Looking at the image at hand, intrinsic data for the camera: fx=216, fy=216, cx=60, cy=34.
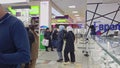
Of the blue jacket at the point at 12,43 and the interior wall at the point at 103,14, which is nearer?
the blue jacket at the point at 12,43

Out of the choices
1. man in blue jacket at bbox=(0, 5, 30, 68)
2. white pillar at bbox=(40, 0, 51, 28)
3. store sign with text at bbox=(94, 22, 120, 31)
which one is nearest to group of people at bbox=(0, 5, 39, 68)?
man in blue jacket at bbox=(0, 5, 30, 68)

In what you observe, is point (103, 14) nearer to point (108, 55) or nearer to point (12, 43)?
point (108, 55)

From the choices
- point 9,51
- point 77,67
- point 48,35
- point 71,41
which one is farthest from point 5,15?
point 48,35

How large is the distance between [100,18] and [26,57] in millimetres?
11654

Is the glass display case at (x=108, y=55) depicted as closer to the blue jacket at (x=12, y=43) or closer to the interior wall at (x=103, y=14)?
the blue jacket at (x=12, y=43)

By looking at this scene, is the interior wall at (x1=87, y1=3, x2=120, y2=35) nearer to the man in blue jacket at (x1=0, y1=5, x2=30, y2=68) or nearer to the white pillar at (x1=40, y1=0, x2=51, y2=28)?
the white pillar at (x1=40, y1=0, x2=51, y2=28)

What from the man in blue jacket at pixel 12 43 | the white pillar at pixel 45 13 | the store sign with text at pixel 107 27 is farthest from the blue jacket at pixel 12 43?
the store sign with text at pixel 107 27

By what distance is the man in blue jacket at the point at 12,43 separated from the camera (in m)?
1.69

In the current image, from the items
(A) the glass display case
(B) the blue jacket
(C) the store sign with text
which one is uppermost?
(B) the blue jacket

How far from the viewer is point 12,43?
178cm

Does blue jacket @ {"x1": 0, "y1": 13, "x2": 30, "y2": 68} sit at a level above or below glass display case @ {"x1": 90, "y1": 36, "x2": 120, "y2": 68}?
above

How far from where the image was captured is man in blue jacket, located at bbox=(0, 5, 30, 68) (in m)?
1.69

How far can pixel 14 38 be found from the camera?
1737 millimetres

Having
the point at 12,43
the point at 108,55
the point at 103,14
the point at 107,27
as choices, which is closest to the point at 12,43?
the point at 12,43
